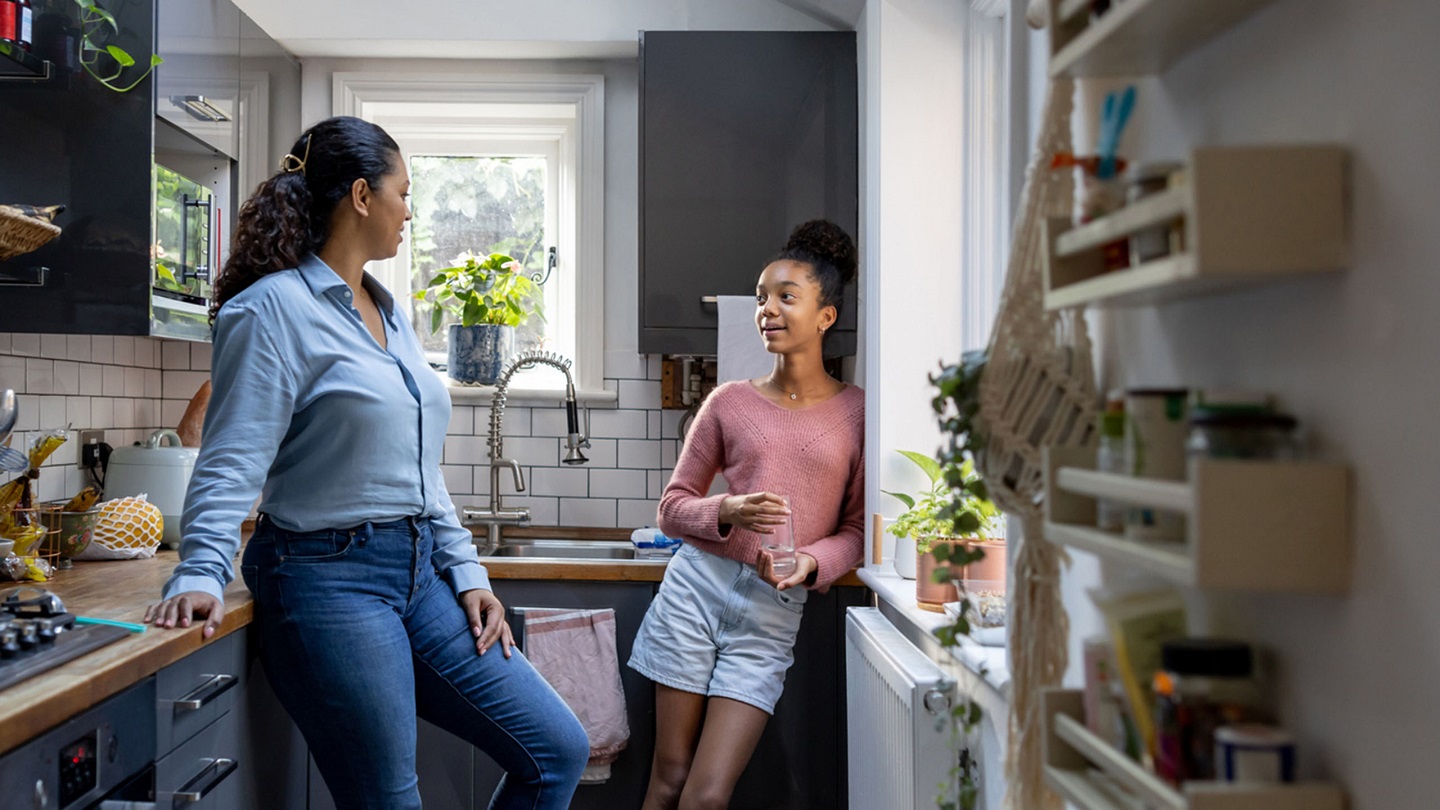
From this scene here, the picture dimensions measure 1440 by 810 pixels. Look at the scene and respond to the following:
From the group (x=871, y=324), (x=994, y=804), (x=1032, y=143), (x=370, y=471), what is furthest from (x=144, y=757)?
(x=871, y=324)

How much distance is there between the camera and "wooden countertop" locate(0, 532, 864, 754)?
1.32m

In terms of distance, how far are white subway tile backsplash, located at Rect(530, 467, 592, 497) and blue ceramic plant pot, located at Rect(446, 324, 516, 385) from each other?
0.31m

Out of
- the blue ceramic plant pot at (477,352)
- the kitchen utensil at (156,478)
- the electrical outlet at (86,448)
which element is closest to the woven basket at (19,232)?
the kitchen utensil at (156,478)

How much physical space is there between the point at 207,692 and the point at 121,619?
18cm

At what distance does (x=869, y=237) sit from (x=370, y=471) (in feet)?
4.17

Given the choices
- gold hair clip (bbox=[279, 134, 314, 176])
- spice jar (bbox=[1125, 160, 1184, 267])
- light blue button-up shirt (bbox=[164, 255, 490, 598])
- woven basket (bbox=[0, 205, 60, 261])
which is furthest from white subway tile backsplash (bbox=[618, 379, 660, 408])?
spice jar (bbox=[1125, 160, 1184, 267])

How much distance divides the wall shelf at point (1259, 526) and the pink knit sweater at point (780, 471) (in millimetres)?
1790

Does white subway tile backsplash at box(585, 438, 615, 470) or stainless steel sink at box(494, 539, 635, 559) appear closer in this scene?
stainless steel sink at box(494, 539, 635, 559)

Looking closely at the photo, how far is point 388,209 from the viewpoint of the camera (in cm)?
194

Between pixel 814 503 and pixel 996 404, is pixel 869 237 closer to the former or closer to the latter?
pixel 814 503

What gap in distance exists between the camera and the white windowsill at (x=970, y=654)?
150 centimetres

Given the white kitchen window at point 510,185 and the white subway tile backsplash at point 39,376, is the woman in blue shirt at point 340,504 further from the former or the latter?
the white kitchen window at point 510,185

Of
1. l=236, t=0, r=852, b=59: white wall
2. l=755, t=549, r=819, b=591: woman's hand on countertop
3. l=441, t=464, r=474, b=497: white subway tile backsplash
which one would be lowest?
l=755, t=549, r=819, b=591: woman's hand on countertop

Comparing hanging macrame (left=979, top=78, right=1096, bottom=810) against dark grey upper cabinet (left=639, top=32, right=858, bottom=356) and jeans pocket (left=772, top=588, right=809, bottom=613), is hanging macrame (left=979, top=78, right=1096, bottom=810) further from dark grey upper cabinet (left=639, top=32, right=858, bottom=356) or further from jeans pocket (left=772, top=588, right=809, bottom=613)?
dark grey upper cabinet (left=639, top=32, right=858, bottom=356)
